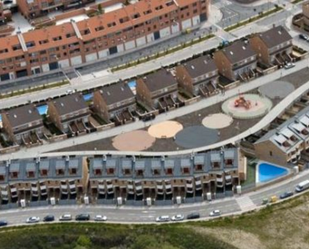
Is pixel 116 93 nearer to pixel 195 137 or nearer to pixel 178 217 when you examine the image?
pixel 195 137

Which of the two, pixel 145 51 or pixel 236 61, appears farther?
pixel 145 51

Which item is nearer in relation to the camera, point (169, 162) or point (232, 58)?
point (169, 162)

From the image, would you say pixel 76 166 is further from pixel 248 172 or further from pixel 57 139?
pixel 248 172

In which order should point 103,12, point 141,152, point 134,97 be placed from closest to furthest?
point 141,152, point 134,97, point 103,12

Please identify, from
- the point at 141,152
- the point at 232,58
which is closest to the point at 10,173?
the point at 141,152

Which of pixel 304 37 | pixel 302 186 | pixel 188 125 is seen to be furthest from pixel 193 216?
pixel 304 37

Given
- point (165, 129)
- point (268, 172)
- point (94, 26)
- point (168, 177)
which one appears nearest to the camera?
point (168, 177)

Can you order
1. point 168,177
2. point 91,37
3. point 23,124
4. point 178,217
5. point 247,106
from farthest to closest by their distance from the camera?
point 91,37 → point 247,106 → point 23,124 → point 168,177 → point 178,217
